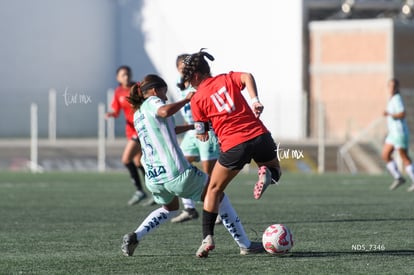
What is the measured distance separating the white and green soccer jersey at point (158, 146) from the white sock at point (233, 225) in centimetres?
55

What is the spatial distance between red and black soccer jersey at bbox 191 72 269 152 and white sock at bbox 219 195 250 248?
1.96 feet

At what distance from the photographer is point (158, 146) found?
9.73m

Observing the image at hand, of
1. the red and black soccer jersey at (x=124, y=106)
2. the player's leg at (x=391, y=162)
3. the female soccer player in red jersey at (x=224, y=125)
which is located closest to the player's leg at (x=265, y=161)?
the female soccer player in red jersey at (x=224, y=125)

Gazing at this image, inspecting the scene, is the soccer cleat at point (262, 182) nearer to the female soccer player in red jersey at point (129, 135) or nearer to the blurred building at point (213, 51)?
the female soccer player in red jersey at point (129, 135)

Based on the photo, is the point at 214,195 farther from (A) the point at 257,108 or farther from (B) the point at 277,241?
(A) the point at 257,108

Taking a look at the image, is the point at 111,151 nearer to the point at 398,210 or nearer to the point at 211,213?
the point at 398,210

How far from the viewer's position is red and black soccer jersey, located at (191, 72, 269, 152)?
952cm

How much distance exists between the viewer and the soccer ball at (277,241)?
968 cm

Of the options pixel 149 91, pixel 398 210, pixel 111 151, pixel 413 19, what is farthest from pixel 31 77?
pixel 149 91

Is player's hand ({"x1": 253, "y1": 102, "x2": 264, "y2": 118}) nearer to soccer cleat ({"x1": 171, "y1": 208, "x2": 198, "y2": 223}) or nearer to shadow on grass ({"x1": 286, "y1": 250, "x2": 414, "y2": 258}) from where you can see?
shadow on grass ({"x1": 286, "y1": 250, "x2": 414, "y2": 258})

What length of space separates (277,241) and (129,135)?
25.1ft

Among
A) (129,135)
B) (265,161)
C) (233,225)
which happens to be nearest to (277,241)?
(233,225)

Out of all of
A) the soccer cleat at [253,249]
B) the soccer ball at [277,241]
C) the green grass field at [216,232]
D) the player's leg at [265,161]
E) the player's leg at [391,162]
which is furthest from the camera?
the player's leg at [391,162]

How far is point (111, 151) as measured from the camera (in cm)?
3459
